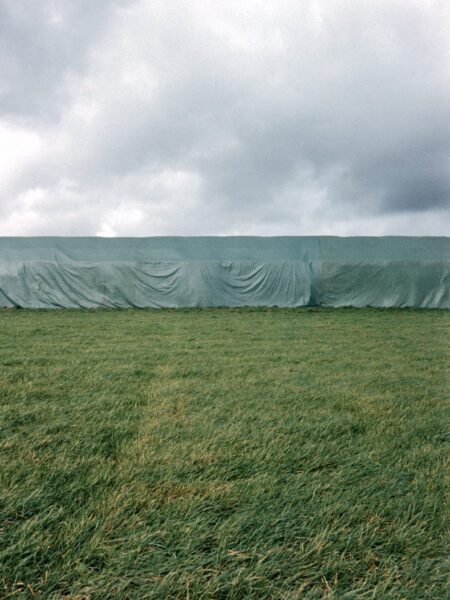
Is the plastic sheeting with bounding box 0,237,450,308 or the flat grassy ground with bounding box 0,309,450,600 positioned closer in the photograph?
the flat grassy ground with bounding box 0,309,450,600

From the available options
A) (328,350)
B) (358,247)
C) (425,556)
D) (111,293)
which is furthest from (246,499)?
(358,247)

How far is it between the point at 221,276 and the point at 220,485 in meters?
11.4

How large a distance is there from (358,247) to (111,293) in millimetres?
9171

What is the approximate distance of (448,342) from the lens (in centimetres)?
585

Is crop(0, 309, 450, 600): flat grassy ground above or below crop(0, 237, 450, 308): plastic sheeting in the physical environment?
below

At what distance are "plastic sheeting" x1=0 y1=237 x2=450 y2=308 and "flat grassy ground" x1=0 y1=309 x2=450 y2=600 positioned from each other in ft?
30.4

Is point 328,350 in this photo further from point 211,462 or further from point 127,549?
point 127,549

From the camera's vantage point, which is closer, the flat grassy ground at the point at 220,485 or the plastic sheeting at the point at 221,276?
the flat grassy ground at the point at 220,485

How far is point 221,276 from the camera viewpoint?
13.0 metres

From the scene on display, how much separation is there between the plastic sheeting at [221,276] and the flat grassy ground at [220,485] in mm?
9263

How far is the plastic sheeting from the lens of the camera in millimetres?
12461

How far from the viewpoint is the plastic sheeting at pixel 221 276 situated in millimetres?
12461

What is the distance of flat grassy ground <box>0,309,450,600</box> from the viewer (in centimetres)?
119

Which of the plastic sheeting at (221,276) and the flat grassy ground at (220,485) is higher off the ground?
the plastic sheeting at (221,276)
